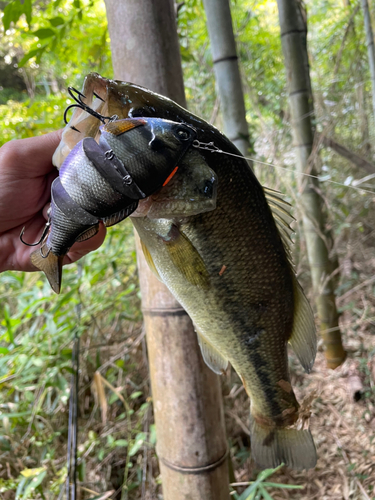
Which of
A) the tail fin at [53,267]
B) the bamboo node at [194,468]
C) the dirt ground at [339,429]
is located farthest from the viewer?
the dirt ground at [339,429]

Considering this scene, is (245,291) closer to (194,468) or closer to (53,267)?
(53,267)

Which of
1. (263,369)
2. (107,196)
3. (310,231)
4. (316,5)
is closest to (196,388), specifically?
(263,369)

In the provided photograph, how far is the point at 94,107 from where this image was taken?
0.62 metres

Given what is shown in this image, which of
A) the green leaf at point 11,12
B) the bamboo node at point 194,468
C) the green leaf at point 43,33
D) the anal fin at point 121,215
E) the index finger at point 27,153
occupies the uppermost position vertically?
the green leaf at point 43,33

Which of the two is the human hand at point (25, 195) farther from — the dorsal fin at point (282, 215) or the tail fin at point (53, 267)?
the dorsal fin at point (282, 215)

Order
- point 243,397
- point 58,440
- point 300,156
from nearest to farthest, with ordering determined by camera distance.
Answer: point 58,440 → point 243,397 → point 300,156

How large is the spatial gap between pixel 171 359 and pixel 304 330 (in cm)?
35

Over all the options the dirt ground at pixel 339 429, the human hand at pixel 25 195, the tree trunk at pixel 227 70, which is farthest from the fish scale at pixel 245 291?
the tree trunk at pixel 227 70

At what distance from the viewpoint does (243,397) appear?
2037 millimetres

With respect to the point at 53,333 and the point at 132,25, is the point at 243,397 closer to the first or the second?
the point at 53,333

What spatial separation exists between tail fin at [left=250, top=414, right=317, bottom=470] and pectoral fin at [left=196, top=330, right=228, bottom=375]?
182mm

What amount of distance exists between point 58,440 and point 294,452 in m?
1.43

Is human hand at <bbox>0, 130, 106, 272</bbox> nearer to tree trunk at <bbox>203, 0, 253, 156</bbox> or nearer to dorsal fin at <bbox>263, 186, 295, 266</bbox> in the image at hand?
dorsal fin at <bbox>263, 186, 295, 266</bbox>

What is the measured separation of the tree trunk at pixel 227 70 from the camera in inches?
56.6
